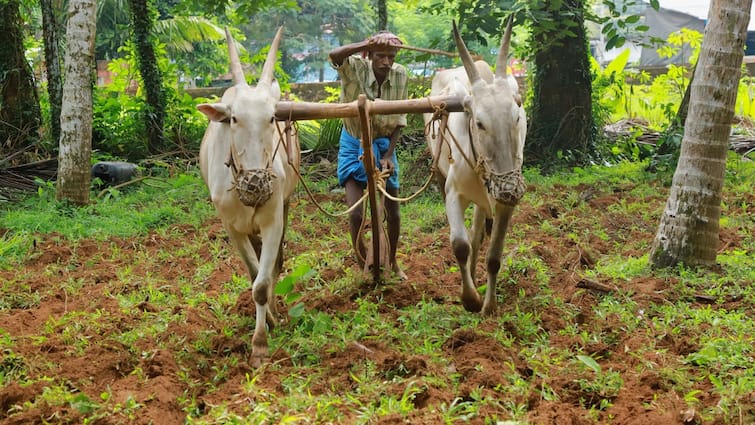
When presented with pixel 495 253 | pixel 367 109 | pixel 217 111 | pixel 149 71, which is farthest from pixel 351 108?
pixel 149 71

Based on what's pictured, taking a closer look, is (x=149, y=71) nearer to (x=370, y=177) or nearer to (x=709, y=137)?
(x=370, y=177)

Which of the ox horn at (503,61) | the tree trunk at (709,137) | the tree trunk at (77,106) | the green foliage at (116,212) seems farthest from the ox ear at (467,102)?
the tree trunk at (77,106)

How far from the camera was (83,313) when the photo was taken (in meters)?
4.82

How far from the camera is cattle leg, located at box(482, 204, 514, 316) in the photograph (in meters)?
Result: 4.54

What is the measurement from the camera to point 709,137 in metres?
4.96

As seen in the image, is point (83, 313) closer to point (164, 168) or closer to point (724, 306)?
point (724, 306)

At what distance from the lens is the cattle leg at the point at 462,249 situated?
4.62 m

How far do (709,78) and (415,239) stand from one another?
2858 mm

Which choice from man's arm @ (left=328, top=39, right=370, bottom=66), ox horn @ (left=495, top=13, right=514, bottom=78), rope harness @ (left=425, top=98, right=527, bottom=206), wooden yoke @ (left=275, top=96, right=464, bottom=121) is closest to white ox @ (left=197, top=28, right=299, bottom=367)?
wooden yoke @ (left=275, top=96, right=464, bottom=121)

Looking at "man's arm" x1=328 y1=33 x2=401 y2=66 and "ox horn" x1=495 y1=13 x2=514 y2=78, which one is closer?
"ox horn" x1=495 y1=13 x2=514 y2=78

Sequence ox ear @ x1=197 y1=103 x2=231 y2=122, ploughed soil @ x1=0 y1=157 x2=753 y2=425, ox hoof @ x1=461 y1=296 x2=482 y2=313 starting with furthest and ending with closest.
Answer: ox hoof @ x1=461 y1=296 x2=482 y2=313 < ox ear @ x1=197 y1=103 x2=231 y2=122 < ploughed soil @ x1=0 y1=157 x2=753 y2=425

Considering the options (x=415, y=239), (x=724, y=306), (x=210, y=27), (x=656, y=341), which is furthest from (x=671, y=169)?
(x=210, y=27)

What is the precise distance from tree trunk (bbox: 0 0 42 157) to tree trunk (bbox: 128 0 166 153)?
1500 mm

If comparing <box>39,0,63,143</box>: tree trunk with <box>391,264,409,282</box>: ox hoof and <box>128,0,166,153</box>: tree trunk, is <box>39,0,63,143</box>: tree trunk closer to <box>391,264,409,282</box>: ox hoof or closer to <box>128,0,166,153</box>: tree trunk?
<box>128,0,166,153</box>: tree trunk
